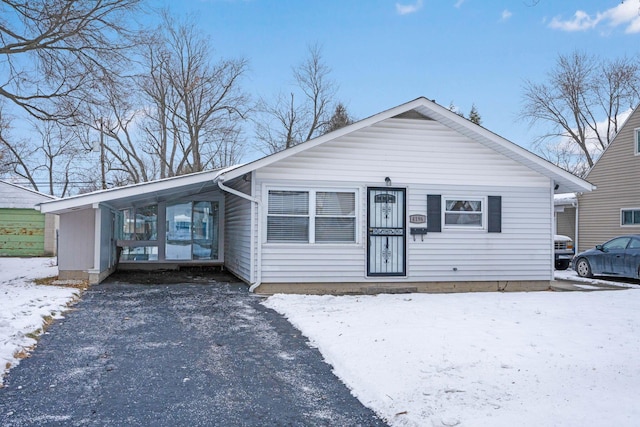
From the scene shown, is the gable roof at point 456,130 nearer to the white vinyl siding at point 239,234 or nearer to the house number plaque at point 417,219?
the white vinyl siding at point 239,234

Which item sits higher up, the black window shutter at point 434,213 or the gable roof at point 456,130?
the gable roof at point 456,130

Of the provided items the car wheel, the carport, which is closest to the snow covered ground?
the car wheel

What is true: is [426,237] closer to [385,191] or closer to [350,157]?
[385,191]

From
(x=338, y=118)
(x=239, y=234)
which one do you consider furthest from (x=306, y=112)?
(x=239, y=234)

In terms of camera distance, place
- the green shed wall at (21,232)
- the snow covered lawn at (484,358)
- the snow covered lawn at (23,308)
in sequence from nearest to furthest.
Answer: the snow covered lawn at (484,358), the snow covered lawn at (23,308), the green shed wall at (21,232)

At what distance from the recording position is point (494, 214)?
11.6 metres

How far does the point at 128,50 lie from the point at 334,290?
904cm

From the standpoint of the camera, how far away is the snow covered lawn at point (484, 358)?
A: 4.05 m

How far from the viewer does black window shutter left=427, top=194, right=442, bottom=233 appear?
1123cm

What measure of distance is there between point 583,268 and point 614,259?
1.13 m

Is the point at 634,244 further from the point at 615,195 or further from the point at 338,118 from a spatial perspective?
the point at 338,118

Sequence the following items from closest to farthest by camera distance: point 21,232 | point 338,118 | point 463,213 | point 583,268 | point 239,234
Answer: point 463,213
point 239,234
point 583,268
point 21,232
point 338,118

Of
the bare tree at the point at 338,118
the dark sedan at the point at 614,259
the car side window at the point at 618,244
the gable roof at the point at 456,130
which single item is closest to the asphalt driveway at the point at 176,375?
the gable roof at the point at 456,130

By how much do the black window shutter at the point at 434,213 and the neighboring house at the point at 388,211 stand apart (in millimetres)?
22
